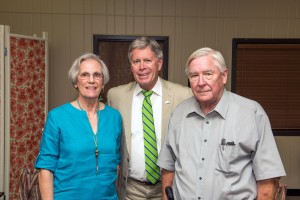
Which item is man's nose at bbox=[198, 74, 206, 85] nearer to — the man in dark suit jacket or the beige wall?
the man in dark suit jacket

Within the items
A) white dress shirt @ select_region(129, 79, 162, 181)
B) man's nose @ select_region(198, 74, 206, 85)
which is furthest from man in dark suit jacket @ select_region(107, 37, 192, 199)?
man's nose @ select_region(198, 74, 206, 85)

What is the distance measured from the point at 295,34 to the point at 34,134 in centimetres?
357

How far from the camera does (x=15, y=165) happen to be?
12.5ft

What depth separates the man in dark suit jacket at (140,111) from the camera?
2172 millimetres

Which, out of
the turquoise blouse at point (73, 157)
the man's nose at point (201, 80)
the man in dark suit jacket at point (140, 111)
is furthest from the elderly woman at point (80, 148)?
the man's nose at point (201, 80)

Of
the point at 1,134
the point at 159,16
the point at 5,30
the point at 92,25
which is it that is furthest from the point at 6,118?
the point at 159,16

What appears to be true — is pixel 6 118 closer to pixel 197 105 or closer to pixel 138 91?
pixel 138 91

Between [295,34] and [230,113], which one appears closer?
[230,113]

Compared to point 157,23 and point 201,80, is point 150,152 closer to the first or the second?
point 201,80

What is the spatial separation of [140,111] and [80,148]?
55cm

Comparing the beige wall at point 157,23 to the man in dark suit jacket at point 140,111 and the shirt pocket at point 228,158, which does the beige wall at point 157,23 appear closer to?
the man in dark suit jacket at point 140,111

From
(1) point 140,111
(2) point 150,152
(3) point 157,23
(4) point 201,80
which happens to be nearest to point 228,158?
(4) point 201,80

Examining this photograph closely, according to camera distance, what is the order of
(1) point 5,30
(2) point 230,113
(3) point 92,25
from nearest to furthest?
(2) point 230,113, (1) point 5,30, (3) point 92,25

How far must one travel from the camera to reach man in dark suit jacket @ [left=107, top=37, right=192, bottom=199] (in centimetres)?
217
